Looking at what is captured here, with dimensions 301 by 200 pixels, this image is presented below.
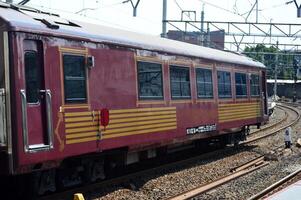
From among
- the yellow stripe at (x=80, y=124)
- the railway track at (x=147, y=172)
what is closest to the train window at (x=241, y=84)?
the railway track at (x=147, y=172)

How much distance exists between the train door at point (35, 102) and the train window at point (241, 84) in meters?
9.52

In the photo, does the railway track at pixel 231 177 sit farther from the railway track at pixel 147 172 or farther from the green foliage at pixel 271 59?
the green foliage at pixel 271 59

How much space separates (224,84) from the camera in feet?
52.9

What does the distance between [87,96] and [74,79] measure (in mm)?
434

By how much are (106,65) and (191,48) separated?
15.2 feet

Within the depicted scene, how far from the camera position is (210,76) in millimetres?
15109

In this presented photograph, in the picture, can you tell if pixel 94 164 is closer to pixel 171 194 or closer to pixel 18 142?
pixel 171 194

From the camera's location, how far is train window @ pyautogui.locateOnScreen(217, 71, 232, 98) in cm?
1577

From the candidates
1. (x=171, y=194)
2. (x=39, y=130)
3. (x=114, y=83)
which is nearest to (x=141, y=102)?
(x=114, y=83)

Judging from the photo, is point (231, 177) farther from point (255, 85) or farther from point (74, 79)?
point (255, 85)

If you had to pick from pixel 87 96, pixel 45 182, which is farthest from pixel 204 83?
pixel 45 182

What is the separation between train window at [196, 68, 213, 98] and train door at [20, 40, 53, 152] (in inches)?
247

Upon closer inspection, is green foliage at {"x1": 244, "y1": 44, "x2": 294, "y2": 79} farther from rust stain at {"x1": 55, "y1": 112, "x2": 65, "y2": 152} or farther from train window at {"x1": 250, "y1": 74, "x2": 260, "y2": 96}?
rust stain at {"x1": 55, "y1": 112, "x2": 65, "y2": 152}

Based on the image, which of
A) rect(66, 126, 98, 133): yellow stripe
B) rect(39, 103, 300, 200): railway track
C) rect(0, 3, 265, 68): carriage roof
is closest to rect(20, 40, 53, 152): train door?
rect(0, 3, 265, 68): carriage roof
